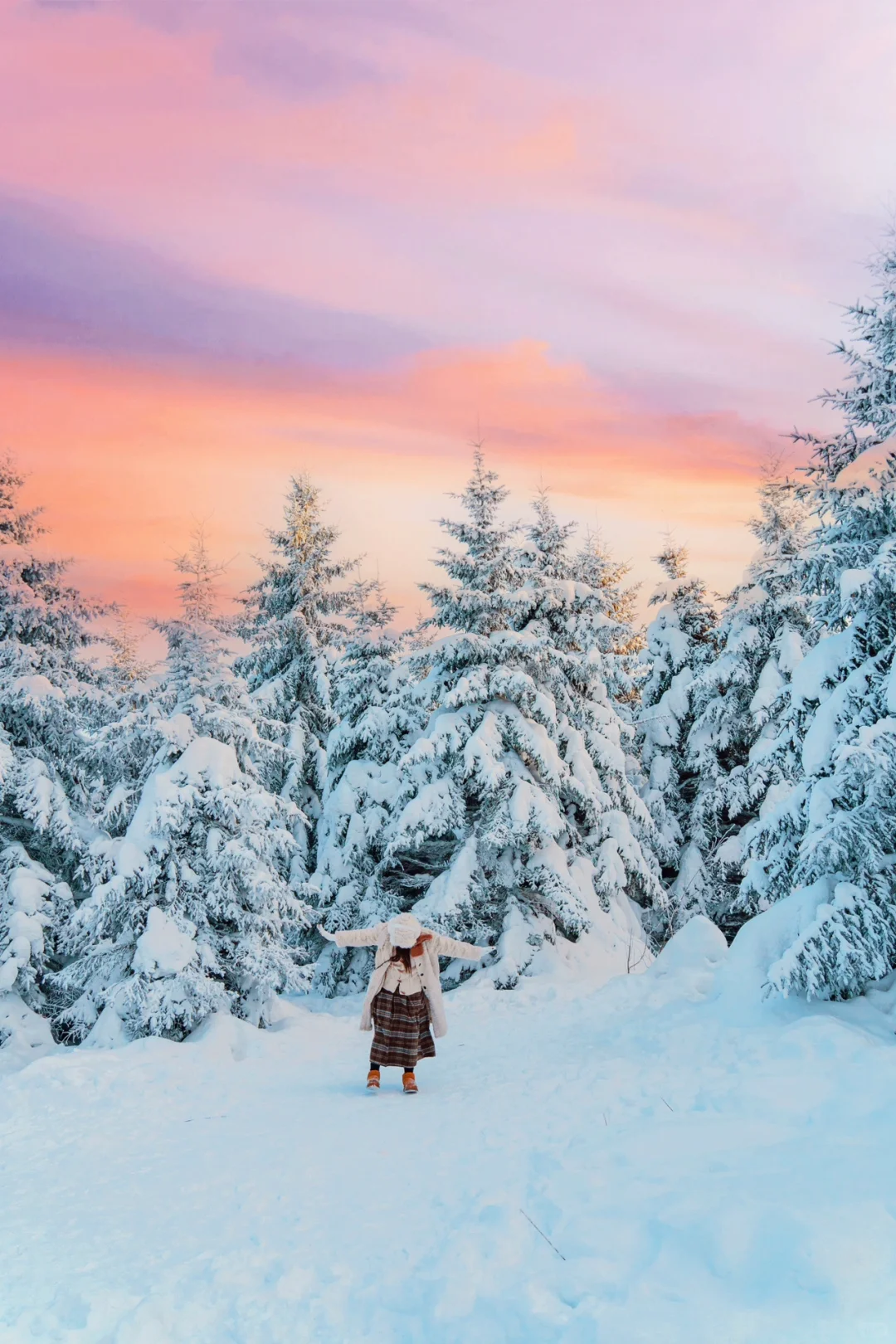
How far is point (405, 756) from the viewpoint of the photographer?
50.0ft

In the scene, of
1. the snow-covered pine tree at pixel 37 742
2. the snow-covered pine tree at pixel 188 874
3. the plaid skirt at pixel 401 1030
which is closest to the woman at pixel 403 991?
the plaid skirt at pixel 401 1030

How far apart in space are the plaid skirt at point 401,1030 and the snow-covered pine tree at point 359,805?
856 centimetres

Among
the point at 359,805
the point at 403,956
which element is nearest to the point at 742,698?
the point at 359,805

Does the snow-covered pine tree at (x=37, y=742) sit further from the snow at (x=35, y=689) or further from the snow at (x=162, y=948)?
the snow at (x=162, y=948)

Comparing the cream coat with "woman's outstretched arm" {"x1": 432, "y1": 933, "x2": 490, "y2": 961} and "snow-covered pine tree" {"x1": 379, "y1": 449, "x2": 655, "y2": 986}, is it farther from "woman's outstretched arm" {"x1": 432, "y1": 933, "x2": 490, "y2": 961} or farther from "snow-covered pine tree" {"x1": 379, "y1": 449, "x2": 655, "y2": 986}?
"snow-covered pine tree" {"x1": 379, "y1": 449, "x2": 655, "y2": 986}

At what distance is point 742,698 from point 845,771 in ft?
41.7

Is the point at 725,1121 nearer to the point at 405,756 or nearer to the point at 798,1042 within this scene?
the point at 798,1042

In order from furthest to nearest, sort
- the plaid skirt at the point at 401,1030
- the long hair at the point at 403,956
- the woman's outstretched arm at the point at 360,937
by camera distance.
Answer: the long hair at the point at 403,956
the woman's outstretched arm at the point at 360,937
the plaid skirt at the point at 401,1030

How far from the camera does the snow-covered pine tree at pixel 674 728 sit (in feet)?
66.3

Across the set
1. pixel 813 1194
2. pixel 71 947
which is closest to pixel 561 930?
pixel 71 947

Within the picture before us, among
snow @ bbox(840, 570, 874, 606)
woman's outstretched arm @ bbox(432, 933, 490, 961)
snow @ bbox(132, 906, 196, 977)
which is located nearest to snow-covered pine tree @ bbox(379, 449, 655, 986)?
snow @ bbox(132, 906, 196, 977)

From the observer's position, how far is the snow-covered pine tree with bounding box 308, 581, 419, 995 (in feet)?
60.2

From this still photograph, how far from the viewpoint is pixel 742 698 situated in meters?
19.7

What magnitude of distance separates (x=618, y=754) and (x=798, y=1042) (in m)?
10.8
